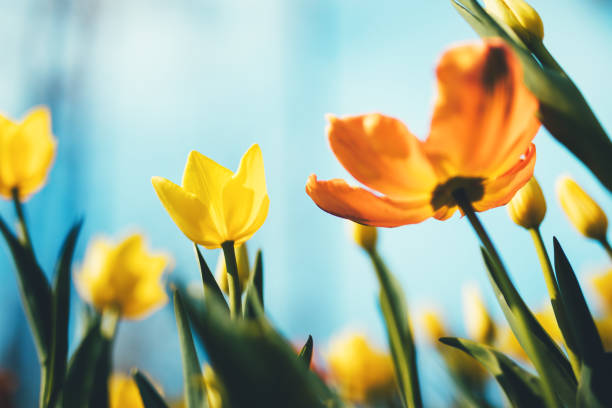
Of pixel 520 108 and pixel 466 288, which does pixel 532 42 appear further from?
pixel 466 288

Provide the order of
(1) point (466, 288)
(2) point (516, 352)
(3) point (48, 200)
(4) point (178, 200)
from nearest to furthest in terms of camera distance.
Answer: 1. (4) point (178, 200)
2. (1) point (466, 288)
3. (2) point (516, 352)
4. (3) point (48, 200)

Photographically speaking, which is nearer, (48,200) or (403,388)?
(403,388)

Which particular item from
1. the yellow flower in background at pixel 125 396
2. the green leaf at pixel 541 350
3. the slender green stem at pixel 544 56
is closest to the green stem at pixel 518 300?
the green leaf at pixel 541 350

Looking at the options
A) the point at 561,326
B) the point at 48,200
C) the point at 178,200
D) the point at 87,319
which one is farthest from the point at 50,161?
the point at 48,200

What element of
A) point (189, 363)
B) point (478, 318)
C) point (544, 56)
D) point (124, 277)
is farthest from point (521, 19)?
point (124, 277)

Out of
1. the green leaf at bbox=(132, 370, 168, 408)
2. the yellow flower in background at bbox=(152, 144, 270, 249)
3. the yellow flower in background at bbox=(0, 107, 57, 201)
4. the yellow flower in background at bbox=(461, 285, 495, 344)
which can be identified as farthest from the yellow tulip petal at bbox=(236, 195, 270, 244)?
the yellow flower in background at bbox=(461, 285, 495, 344)

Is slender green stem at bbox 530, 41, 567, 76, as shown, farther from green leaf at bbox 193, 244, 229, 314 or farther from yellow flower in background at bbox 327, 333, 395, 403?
yellow flower in background at bbox 327, 333, 395, 403

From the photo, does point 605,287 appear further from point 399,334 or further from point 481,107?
point 481,107
